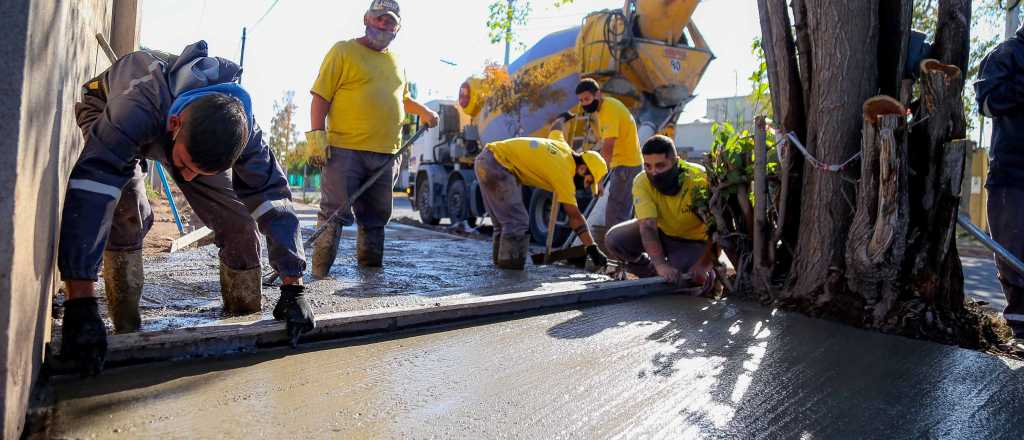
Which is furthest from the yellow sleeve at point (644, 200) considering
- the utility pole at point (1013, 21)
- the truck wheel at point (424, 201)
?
the truck wheel at point (424, 201)

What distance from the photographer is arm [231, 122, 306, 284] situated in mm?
2385

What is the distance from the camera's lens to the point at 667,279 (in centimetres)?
384

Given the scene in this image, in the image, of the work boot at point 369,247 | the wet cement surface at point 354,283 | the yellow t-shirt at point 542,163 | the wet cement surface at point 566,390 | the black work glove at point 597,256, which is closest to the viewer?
the wet cement surface at point 566,390

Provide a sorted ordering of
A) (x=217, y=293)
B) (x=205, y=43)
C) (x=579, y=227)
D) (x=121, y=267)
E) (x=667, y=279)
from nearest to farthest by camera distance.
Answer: (x=205, y=43)
(x=121, y=267)
(x=217, y=293)
(x=667, y=279)
(x=579, y=227)

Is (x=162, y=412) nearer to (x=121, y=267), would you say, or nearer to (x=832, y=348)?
(x=121, y=267)

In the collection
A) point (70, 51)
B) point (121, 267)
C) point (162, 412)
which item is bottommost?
point (162, 412)

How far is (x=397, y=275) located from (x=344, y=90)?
116cm

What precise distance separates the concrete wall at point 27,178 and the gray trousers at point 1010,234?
3.52 m

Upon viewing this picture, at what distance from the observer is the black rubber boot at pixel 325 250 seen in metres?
4.07

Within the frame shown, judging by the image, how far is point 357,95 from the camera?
4145 mm

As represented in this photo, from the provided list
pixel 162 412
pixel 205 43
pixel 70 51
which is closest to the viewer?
pixel 162 412

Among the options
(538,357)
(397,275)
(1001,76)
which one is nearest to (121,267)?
(538,357)

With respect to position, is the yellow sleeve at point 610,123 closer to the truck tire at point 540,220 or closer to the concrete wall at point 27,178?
the truck tire at point 540,220

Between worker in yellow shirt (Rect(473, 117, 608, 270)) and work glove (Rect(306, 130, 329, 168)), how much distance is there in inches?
49.0
